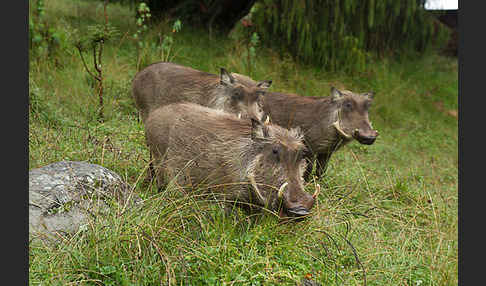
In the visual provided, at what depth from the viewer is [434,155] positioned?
9398 mm

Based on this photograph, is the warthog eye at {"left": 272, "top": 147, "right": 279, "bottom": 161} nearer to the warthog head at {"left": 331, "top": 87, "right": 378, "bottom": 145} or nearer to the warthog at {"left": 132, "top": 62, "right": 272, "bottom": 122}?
the warthog at {"left": 132, "top": 62, "right": 272, "bottom": 122}

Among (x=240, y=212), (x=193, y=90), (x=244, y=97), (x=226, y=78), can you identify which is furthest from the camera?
(x=193, y=90)

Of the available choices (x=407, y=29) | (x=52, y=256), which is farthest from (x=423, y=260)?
(x=407, y=29)

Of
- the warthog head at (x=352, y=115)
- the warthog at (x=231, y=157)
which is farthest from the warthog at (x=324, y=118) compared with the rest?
the warthog at (x=231, y=157)

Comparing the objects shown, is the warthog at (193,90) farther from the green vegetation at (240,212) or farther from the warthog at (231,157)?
the warthog at (231,157)

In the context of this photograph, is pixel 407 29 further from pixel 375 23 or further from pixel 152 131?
pixel 152 131

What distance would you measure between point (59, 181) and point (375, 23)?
8.32 metres

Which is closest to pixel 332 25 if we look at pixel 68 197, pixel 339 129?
pixel 339 129

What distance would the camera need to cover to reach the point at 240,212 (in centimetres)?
390

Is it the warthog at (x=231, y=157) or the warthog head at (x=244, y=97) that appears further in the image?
the warthog head at (x=244, y=97)

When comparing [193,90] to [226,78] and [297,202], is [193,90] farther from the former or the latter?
[297,202]

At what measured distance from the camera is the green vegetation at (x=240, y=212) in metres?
3.23

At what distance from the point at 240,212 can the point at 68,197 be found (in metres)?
1.34

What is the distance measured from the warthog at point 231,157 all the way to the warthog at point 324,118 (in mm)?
1841
